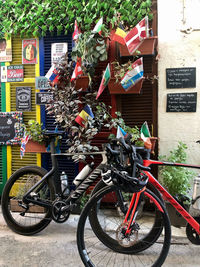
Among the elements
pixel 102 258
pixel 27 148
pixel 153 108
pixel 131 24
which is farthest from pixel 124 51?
pixel 102 258

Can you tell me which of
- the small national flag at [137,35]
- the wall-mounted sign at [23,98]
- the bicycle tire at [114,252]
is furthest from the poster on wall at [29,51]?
the bicycle tire at [114,252]

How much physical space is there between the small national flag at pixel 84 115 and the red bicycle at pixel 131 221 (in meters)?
1.02

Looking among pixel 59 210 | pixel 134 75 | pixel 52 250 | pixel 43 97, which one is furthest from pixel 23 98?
pixel 52 250

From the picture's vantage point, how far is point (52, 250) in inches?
119

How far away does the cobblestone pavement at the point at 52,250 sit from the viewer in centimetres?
276

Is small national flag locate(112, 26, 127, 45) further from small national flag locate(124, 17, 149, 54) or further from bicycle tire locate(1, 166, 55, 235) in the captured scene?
bicycle tire locate(1, 166, 55, 235)

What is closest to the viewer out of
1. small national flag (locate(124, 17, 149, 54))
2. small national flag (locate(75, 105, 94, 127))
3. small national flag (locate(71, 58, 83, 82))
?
small national flag (locate(124, 17, 149, 54))

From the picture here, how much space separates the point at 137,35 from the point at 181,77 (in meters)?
0.87

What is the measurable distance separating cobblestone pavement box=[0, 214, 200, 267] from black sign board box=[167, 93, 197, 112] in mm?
1600

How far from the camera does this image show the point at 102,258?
283 cm

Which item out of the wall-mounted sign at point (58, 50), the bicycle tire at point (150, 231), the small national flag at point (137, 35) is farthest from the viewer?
the wall-mounted sign at point (58, 50)

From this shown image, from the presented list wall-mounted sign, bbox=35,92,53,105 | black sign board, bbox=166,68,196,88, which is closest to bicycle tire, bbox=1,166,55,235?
wall-mounted sign, bbox=35,92,53,105

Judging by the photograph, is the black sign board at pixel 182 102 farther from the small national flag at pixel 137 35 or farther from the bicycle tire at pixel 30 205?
the bicycle tire at pixel 30 205

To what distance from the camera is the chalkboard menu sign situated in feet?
14.7
